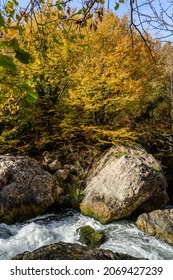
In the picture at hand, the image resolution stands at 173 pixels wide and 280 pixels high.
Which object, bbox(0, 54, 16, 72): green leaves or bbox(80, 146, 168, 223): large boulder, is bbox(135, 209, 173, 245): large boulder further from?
bbox(0, 54, 16, 72): green leaves

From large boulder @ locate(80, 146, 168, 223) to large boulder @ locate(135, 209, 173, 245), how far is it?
604 millimetres

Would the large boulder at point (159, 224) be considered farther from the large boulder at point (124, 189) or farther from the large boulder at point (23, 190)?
the large boulder at point (23, 190)

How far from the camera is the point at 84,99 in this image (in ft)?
32.2

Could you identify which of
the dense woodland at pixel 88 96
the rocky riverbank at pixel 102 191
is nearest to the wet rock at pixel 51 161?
the dense woodland at pixel 88 96

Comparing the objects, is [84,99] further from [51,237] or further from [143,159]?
[51,237]

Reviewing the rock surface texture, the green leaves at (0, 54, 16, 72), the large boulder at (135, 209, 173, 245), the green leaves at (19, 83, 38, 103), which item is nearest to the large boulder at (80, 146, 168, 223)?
the large boulder at (135, 209, 173, 245)

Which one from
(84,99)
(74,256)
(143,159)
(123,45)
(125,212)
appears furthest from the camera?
(123,45)

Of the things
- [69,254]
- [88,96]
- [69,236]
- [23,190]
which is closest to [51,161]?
[23,190]

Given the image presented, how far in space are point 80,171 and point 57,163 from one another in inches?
38.6

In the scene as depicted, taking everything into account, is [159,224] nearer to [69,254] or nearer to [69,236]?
[69,236]

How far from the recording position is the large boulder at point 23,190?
25.7 ft

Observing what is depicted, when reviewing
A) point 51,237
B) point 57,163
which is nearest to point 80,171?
point 57,163

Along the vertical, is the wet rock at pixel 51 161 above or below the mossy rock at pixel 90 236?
above

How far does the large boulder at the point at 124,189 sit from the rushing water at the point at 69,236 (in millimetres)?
350
